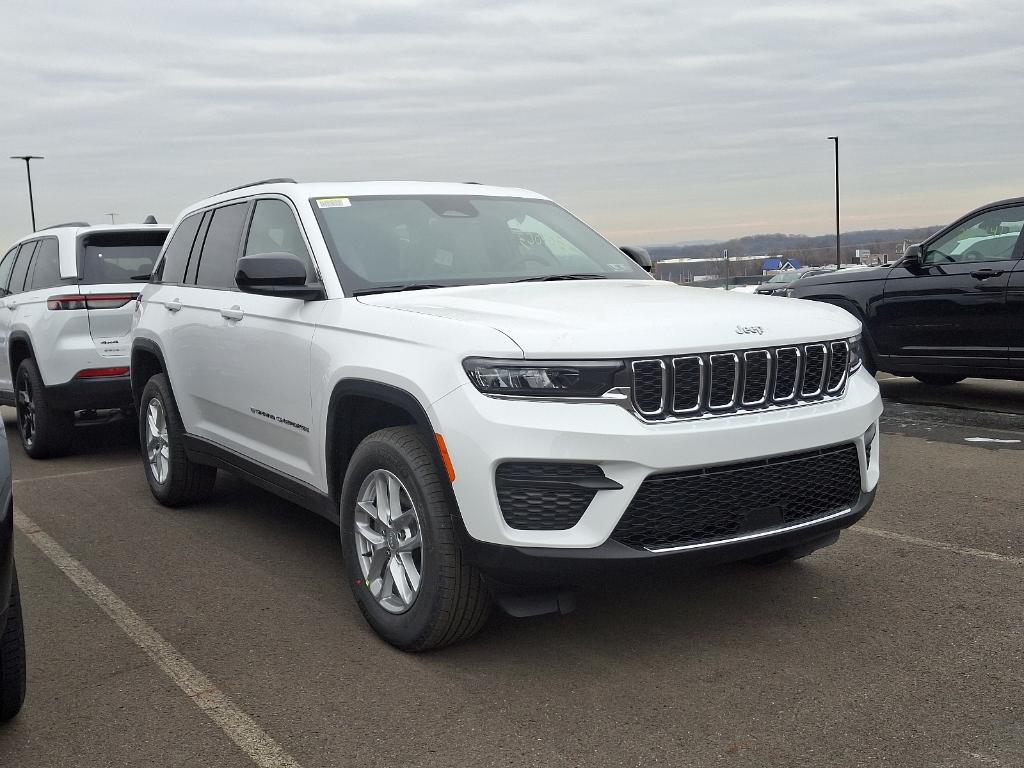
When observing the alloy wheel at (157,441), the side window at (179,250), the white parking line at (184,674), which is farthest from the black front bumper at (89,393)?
the white parking line at (184,674)

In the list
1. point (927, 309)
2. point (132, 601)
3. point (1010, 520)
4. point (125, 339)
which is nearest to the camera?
point (132, 601)

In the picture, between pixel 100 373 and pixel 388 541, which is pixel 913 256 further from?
pixel 388 541

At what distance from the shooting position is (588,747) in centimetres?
331

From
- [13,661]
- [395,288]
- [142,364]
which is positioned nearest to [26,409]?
[142,364]

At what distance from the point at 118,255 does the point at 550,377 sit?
20.6 ft

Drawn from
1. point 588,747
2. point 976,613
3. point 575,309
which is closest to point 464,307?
point 575,309

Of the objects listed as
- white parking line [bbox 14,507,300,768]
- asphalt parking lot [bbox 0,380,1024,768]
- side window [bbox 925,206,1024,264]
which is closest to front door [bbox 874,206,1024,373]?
side window [bbox 925,206,1024,264]

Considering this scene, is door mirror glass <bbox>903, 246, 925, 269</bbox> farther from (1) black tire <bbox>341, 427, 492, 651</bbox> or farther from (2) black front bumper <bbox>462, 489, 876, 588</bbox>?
(1) black tire <bbox>341, 427, 492, 651</bbox>

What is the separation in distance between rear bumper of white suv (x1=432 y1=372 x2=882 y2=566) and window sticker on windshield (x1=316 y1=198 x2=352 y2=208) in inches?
67.7

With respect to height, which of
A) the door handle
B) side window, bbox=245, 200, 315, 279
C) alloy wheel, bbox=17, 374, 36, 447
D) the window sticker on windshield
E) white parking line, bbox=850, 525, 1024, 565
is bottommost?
white parking line, bbox=850, 525, 1024, 565

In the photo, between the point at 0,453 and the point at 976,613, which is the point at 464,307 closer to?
the point at 0,453

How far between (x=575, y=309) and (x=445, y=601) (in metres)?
1.15

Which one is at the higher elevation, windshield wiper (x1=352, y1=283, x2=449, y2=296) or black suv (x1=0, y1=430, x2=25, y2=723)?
windshield wiper (x1=352, y1=283, x2=449, y2=296)

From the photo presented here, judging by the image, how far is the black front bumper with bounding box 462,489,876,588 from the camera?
3617 millimetres
